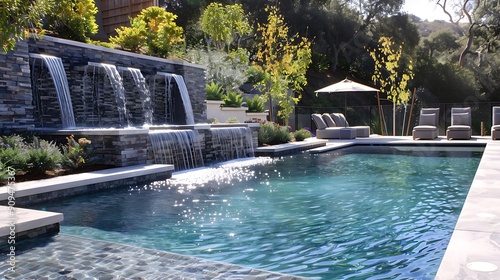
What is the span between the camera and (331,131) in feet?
57.9

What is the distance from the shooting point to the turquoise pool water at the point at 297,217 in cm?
390

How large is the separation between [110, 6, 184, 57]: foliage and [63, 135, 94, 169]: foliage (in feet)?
22.2

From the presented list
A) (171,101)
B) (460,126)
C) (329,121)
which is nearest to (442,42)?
(329,121)

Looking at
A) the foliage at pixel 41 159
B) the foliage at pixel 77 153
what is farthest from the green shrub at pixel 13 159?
the foliage at pixel 77 153

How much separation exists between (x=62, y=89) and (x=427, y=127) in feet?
40.6

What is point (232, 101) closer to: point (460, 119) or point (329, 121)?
point (329, 121)

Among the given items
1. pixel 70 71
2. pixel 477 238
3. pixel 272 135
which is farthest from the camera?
pixel 272 135

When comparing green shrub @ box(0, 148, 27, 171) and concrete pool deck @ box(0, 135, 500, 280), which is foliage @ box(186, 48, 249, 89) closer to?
green shrub @ box(0, 148, 27, 171)

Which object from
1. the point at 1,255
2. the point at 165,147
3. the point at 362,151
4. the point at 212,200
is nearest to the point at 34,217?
the point at 1,255

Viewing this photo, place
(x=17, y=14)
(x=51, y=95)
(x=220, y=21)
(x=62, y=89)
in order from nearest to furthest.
Result: (x=17, y=14) → (x=62, y=89) → (x=51, y=95) → (x=220, y=21)

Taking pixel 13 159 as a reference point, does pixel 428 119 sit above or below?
above

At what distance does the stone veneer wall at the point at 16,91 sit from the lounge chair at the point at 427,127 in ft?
42.3

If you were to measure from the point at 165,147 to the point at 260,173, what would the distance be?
219 cm

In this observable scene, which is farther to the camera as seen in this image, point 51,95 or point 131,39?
point 131,39
